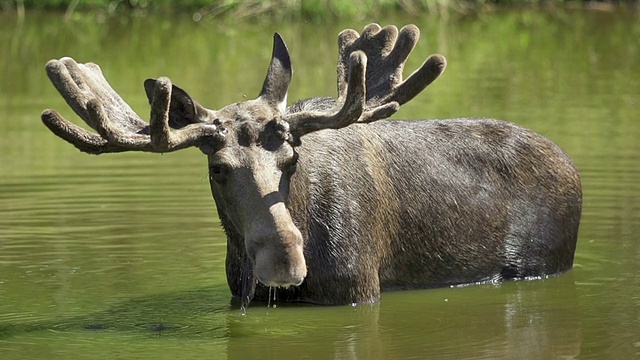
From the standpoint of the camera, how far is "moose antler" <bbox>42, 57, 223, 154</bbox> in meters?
8.31

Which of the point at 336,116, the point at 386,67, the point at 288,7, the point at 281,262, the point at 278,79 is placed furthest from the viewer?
the point at 288,7

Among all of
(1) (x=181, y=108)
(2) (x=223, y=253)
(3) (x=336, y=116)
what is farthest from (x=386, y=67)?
(2) (x=223, y=253)

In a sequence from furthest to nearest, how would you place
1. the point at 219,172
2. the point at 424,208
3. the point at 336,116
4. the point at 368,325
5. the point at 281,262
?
the point at 424,208
the point at 368,325
the point at 336,116
the point at 219,172
the point at 281,262

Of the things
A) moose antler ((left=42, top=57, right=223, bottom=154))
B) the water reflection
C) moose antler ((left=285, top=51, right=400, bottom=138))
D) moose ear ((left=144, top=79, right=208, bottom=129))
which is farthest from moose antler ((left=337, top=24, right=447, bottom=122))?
the water reflection

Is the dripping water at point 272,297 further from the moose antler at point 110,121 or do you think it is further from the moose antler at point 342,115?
the moose antler at point 110,121

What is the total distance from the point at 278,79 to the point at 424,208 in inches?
64.1

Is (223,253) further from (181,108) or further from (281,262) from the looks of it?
(281,262)

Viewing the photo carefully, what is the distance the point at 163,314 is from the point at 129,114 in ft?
4.30

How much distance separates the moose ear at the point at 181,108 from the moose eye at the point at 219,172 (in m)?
0.32

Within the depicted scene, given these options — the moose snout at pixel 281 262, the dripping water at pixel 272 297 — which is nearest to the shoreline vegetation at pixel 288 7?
Result: the dripping water at pixel 272 297

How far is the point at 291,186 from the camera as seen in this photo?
29.7ft

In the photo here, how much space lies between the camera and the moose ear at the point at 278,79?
350 inches

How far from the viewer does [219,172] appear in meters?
8.55

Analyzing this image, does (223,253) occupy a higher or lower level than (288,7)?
lower
